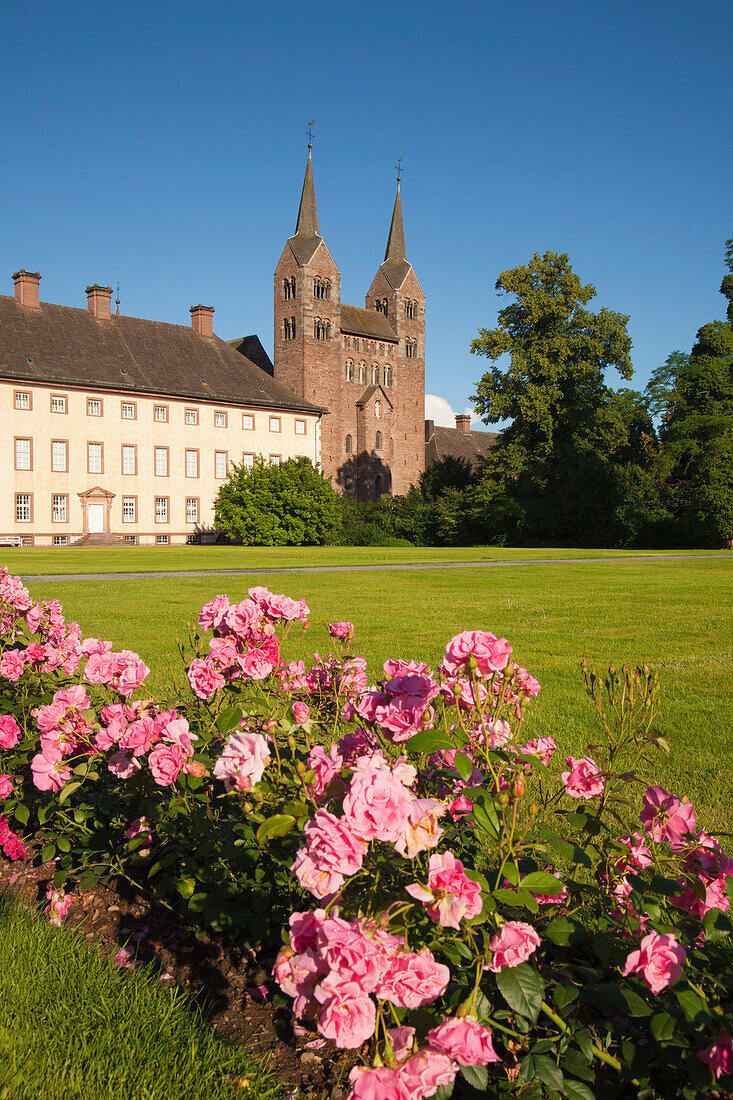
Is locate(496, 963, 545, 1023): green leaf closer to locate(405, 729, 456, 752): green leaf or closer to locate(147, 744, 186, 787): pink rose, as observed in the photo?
locate(405, 729, 456, 752): green leaf

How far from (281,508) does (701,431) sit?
79.0ft

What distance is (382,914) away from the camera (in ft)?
5.20

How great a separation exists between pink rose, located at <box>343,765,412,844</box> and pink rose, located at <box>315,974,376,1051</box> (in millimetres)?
244

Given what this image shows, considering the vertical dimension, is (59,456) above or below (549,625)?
above

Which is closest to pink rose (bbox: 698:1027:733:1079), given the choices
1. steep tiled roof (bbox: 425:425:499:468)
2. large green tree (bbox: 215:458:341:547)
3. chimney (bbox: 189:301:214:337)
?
large green tree (bbox: 215:458:341:547)

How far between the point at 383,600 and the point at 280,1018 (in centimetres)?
1032

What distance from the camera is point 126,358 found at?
55406 mm

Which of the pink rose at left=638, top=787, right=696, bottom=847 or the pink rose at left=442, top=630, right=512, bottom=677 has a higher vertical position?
the pink rose at left=442, top=630, right=512, bottom=677

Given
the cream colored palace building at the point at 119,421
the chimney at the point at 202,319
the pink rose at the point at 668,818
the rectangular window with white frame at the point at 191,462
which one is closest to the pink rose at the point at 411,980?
the pink rose at the point at 668,818

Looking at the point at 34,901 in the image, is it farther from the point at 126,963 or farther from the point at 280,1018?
the point at 280,1018

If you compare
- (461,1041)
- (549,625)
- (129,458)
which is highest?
(129,458)

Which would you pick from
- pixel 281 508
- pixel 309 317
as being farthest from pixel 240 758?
pixel 309 317

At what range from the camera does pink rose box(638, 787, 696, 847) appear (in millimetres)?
2068

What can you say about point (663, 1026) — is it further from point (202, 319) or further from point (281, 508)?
point (202, 319)
